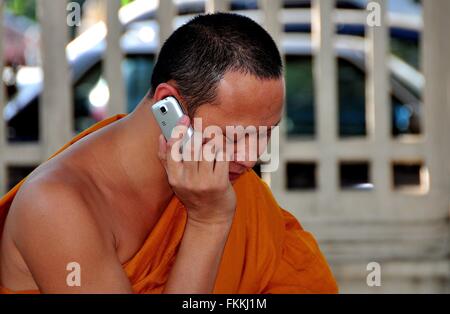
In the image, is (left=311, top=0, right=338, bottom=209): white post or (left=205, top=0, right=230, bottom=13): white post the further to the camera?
(left=311, top=0, right=338, bottom=209): white post

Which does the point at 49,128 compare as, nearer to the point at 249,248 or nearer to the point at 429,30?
the point at 429,30

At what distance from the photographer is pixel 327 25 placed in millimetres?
4715

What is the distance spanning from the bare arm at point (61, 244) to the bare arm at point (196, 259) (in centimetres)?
12

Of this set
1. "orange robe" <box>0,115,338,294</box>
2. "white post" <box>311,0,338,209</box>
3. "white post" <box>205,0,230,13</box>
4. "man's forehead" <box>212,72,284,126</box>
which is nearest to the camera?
"man's forehead" <box>212,72,284,126</box>

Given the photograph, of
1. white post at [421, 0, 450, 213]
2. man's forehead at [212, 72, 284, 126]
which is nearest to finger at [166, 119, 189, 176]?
man's forehead at [212, 72, 284, 126]

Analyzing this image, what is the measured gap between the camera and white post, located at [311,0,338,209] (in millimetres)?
4719

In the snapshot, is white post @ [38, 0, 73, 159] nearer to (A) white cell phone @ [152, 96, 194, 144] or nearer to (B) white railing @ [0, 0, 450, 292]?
(B) white railing @ [0, 0, 450, 292]

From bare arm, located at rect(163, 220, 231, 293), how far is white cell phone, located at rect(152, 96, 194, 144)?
0.21m

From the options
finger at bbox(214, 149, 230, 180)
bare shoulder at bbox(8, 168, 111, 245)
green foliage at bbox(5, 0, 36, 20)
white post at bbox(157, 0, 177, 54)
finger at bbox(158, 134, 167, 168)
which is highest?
green foliage at bbox(5, 0, 36, 20)

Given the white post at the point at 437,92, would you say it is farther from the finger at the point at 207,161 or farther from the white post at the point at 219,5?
the finger at the point at 207,161

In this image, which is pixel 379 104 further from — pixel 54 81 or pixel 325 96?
pixel 54 81

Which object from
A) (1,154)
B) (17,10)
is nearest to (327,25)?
(1,154)

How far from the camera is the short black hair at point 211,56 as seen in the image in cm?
204
